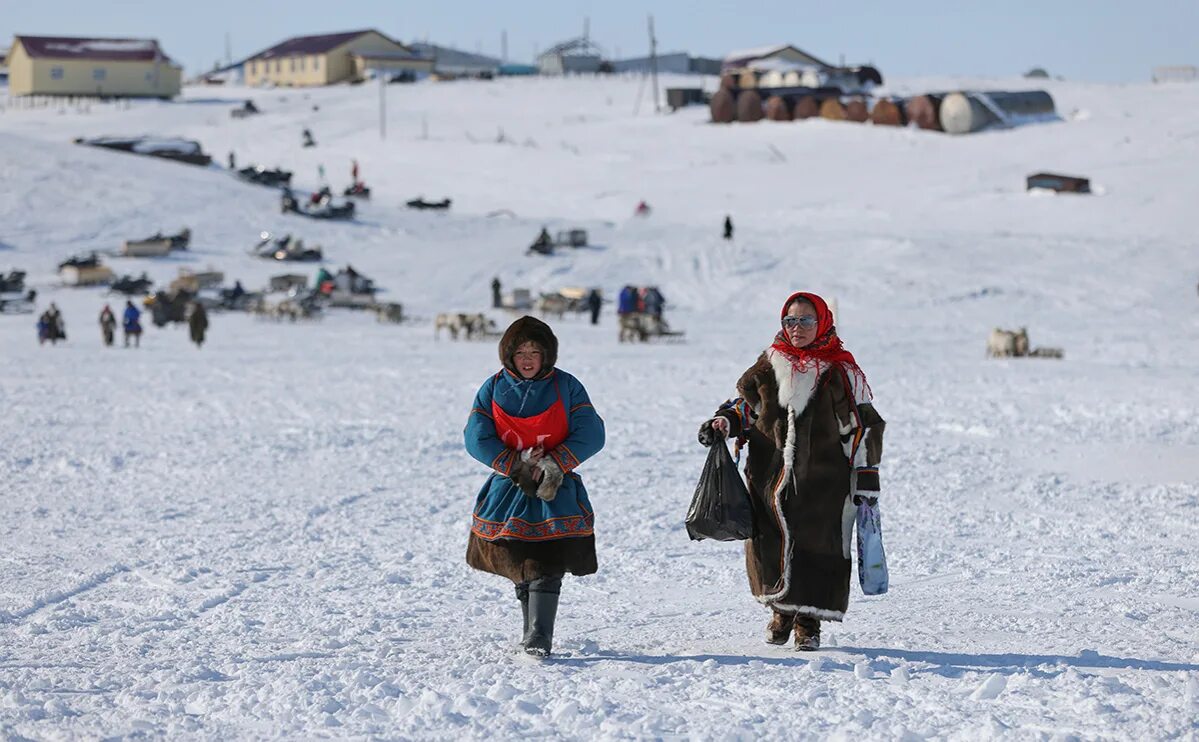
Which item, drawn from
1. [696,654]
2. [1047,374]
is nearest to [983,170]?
[1047,374]

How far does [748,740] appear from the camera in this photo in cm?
458

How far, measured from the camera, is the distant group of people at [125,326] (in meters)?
26.4

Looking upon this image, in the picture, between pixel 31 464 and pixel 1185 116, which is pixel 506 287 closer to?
pixel 31 464

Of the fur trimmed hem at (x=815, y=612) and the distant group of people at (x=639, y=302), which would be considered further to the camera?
the distant group of people at (x=639, y=302)

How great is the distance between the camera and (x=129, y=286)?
37.9 meters

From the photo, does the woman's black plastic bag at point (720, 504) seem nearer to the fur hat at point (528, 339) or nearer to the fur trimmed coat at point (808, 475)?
the fur trimmed coat at point (808, 475)

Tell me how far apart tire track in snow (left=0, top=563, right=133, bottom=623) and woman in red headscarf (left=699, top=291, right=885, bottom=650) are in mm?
3348

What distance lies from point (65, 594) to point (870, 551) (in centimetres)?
401

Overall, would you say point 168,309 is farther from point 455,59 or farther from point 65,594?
point 455,59

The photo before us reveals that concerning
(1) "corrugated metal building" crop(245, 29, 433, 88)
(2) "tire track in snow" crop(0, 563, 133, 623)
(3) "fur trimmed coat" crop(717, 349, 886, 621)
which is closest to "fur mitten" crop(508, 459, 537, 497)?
(3) "fur trimmed coat" crop(717, 349, 886, 621)

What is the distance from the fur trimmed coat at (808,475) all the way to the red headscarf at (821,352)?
0.02 m

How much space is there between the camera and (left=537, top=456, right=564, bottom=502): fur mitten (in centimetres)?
551

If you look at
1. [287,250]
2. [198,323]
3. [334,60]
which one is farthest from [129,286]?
[334,60]

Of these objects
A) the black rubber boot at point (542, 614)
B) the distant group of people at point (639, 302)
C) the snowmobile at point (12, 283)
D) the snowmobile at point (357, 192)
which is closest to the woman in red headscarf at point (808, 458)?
the black rubber boot at point (542, 614)
